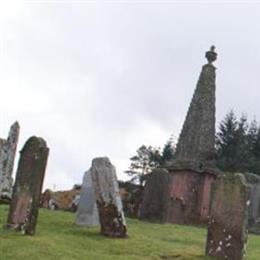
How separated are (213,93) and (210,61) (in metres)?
1.83

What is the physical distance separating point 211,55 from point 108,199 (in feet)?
64.1

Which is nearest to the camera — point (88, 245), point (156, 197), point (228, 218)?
point (88, 245)

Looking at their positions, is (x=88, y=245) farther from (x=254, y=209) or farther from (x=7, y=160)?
(x=254, y=209)

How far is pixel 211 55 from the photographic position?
3372cm

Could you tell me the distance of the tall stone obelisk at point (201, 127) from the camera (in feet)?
99.3

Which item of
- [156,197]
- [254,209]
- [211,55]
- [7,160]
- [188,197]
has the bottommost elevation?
[156,197]

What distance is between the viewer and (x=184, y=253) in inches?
545

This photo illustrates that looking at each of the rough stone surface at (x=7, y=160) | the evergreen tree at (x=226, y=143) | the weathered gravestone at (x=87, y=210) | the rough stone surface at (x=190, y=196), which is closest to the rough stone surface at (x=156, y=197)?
the rough stone surface at (x=7, y=160)

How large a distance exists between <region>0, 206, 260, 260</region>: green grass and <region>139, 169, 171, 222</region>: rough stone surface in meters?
4.61

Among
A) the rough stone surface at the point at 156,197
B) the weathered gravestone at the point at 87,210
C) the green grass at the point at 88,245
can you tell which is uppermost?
the rough stone surface at the point at 156,197

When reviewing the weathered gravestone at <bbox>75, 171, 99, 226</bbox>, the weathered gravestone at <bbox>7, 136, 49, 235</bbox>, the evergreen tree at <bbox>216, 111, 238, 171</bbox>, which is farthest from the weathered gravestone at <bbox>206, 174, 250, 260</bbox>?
the evergreen tree at <bbox>216, 111, 238, 171</bbox>

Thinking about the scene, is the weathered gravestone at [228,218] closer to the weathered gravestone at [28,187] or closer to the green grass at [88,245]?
the green grass at [88,245]

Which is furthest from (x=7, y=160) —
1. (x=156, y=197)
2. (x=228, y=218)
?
(x=228, y=218)

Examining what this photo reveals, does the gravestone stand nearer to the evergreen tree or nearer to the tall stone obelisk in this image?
the tall stone obelisk
